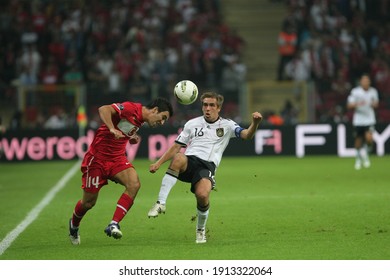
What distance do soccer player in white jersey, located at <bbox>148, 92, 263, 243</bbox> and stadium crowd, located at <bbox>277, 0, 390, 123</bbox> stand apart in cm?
1470

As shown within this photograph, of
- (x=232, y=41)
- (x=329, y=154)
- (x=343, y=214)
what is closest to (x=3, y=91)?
(x=232, y=41)

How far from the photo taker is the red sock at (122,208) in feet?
34.1

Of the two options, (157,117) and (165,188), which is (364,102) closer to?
(165,188)

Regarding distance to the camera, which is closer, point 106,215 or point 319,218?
point 319,218

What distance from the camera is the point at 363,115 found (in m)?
21.8

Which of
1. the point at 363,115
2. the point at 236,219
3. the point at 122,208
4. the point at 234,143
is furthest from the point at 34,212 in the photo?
the point at 234,143

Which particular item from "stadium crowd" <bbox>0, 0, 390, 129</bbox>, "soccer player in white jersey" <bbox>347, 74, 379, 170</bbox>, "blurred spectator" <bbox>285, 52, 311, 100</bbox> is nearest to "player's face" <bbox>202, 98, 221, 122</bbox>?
"soccer player in white jersey" <bbox>347, 74, 379, 170</bbox>

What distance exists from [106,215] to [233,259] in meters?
4.87

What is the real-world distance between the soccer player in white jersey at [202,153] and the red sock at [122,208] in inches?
15.2

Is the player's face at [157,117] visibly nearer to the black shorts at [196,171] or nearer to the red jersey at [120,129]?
the red jersey at [120,129]

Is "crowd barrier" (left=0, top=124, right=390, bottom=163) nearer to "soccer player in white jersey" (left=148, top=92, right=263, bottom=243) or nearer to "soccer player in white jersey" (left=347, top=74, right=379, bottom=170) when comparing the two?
"soccer player in white jersey" (left=347, top=74, right=379, bottom=170)

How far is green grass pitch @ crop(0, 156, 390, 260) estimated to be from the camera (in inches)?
393
